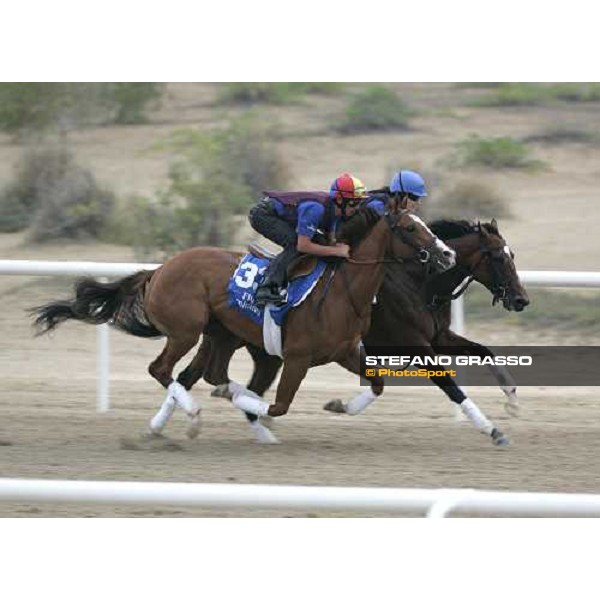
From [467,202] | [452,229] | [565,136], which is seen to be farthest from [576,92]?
[452,229]

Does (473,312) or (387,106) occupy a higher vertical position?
(387,106)

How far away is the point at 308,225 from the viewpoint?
866 centimetres

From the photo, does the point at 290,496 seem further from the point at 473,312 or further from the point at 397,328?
the point at 473,312

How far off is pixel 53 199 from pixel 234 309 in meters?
8.21

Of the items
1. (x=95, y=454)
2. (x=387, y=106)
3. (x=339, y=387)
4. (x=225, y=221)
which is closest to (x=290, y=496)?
(x=95, y=454)

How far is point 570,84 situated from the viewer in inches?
810

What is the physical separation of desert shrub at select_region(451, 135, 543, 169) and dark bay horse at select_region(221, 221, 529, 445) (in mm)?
8830

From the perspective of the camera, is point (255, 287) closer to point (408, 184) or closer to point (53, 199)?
point (408, 184)

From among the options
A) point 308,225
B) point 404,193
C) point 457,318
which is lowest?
point 457,318

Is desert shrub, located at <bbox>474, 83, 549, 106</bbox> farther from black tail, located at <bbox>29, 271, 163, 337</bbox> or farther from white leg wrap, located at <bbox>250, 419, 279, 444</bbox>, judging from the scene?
white leg wrap, located at <bbox>250, 419, 279, 444</bbox>

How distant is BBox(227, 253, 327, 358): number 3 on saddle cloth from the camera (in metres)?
8.75

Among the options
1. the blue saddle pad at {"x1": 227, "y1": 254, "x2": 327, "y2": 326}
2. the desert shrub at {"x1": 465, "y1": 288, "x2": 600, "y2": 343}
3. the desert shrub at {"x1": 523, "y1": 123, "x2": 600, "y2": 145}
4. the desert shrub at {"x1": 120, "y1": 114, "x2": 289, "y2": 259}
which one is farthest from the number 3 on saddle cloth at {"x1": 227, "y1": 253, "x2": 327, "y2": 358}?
the desert shrub at {"x1": 523, "y1": 123, "x2": 600, "y2": 145}

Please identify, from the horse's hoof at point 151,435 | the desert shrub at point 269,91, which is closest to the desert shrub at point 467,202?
the desert shrub at point 269,91

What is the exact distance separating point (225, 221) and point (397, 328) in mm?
7037
